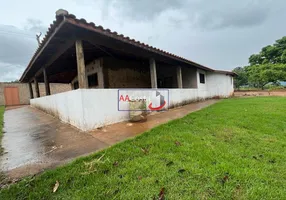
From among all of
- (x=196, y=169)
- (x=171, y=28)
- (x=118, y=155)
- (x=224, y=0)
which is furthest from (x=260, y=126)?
(x=171, y=28)

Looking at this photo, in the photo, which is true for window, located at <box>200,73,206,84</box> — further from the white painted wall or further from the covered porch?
the white painted wall

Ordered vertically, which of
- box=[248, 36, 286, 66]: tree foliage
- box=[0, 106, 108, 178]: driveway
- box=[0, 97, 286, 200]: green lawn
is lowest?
box=[0, 97, 286, 200]: green lawn

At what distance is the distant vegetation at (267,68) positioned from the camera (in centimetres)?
1875

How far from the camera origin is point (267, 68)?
2022 centimetres

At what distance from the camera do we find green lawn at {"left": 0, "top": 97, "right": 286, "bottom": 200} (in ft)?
5.71

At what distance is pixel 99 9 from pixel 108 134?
375 inches

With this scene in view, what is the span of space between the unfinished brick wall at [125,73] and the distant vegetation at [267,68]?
17.4m

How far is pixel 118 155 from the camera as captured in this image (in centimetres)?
259

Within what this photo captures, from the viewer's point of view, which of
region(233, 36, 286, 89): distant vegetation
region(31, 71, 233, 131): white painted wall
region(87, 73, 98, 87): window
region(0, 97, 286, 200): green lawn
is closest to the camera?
region(0, 97, 286, 200): green lawn

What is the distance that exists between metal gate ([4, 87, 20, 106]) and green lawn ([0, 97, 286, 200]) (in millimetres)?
19208

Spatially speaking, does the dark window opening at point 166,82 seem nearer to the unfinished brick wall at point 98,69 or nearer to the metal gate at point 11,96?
the unfinished brick wall at point 98,69

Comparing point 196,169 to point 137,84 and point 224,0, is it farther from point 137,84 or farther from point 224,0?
point 224,0

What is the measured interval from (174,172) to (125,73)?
23.5 ft

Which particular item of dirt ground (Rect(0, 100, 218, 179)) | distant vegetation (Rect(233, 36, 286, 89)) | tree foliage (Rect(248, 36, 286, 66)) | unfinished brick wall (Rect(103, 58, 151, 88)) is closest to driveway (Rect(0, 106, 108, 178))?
dirt ground (Rect(0, 100, 218, 179))
